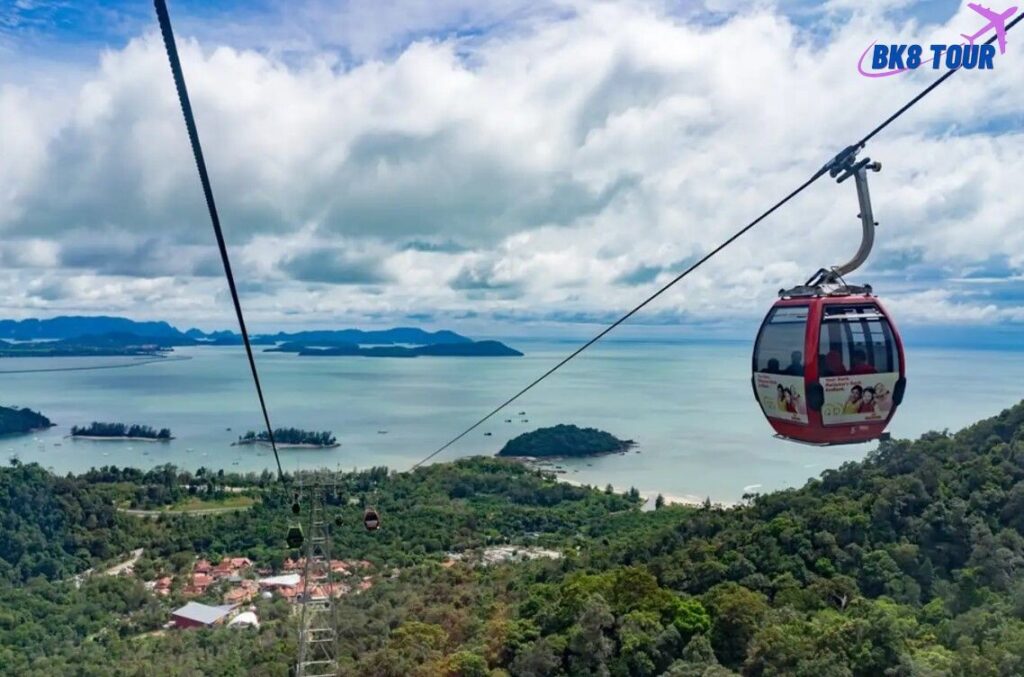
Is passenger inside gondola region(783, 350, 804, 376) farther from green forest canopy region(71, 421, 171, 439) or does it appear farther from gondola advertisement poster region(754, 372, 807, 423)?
green forest canopy region(71, 421, 171, 439)

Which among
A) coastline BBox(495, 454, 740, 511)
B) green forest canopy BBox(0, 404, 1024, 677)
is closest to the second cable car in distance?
green forest canopy BBox(0, 404, 1024, 677)

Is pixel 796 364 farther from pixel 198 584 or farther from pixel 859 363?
pixel 198 584

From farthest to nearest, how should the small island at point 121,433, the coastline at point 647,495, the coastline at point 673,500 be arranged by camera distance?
the small island at point 121,433, the coastline at point 647,495, the coastline at point 673,500

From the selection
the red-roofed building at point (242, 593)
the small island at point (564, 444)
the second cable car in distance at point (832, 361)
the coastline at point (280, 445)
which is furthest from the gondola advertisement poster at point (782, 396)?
the coastline at point (280, 445)

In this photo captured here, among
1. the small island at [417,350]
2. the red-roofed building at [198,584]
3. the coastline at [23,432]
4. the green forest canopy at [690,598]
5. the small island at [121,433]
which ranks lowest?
the coastline at [23,432]

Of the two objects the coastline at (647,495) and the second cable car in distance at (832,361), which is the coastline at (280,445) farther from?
the second cable car in distance at (832,361)

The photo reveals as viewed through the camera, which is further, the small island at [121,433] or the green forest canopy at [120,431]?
the green forest canopy at [120,431]

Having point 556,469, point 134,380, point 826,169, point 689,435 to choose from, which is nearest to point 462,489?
point 556,469
